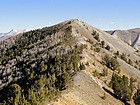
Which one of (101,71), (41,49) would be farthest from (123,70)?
(41,49)

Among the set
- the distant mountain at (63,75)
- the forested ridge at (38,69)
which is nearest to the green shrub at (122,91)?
the distant mountain at (63,75)

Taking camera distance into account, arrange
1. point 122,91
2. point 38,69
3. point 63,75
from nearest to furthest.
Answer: point 63,75 → point 122,91 → point 38,69

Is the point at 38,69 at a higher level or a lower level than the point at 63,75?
lower

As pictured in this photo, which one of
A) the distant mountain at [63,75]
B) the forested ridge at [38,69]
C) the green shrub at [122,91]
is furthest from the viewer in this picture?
the green shrub at [122,91]

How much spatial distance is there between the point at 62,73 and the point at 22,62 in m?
44.3

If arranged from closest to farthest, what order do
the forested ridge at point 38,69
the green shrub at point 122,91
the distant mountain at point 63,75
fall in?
the forested ridge at point 38,69
the distant mountain at point 63,75
the green shrub at point 122,91

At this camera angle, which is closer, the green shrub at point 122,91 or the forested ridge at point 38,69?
the forested ridge at point 38,69

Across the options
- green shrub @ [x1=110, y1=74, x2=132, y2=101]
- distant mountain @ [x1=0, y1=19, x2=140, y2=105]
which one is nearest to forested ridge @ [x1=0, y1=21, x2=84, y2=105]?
distant mountain @ [x1=0, y1=19, x2=140, y2=105]

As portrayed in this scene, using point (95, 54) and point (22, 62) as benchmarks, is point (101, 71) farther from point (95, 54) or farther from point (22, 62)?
point (22, 62)

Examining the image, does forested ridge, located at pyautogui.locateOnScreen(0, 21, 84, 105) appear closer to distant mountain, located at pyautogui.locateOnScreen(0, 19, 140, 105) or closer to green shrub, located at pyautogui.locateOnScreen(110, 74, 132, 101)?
distant mountain, located at pyautogui.locateOnScreen(0, 19, 140, 105)

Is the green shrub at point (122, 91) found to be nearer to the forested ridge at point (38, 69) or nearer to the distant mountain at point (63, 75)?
the distant mountain at point (63, 75)

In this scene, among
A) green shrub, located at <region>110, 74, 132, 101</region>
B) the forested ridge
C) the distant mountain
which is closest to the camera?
the forested ridge

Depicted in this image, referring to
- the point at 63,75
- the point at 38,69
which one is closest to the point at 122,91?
the point at 63,75

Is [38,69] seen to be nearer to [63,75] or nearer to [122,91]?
[63,75]
